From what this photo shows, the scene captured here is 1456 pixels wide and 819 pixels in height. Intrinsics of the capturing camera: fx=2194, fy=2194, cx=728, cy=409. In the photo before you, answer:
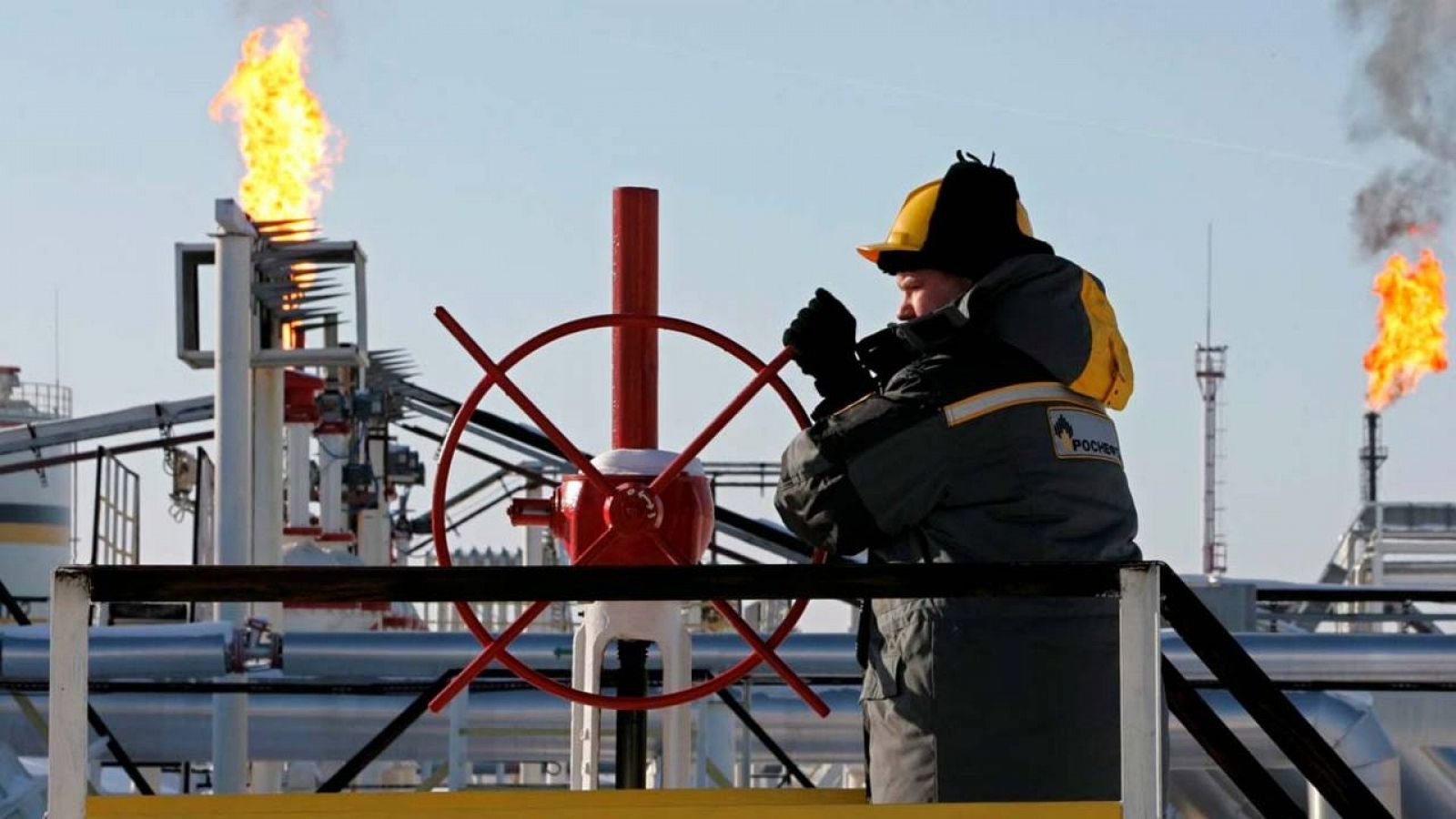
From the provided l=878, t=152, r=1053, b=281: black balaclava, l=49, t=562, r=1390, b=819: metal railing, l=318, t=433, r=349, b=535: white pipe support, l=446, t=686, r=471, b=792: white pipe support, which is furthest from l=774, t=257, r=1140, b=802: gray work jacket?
l=318, t=433, r=349, b=535: white pipe support

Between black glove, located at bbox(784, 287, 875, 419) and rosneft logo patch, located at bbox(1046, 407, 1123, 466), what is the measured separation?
1.10 feet

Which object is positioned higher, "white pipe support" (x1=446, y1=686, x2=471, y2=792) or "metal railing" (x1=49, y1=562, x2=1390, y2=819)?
"metal railing" (x1=49, y1=562, x2=1390, y2=819)

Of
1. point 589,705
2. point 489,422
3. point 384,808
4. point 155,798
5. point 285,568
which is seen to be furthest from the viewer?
point 489,422

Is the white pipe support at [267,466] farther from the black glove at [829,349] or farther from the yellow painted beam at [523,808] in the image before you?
the yellow painted beam at [523,808]

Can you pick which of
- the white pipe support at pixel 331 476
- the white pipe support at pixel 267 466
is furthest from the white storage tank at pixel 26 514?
the white pipe support at pixel 267 466

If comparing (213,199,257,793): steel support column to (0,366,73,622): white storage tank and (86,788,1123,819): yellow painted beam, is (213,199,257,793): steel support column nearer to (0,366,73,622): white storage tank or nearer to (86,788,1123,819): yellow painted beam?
(86,788,1123,819): yellow painted beam

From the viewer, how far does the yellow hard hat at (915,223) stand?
137 inches

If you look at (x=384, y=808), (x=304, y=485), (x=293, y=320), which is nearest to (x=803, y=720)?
(x=293, y=320)

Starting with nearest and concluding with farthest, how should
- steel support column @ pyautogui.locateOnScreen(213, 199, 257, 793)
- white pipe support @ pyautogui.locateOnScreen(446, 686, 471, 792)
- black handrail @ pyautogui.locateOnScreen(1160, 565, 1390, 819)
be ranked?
black handrail @ pyautogui.locateOnScreen(1160, 565, 1390, 819) < white pipe support @ pyautogui.locateOnScreen(446, 686, 471, 792) < steel support column @ pyautogui.locateOnScreen(213, 199, 257, 793)

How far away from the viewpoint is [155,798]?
303 cm

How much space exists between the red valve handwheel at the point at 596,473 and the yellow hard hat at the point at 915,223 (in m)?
0.56

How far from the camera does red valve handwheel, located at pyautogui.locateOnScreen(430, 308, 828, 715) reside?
3.96 meters

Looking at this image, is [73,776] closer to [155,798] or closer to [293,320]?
[155,798]

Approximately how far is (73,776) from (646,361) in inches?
76.1
